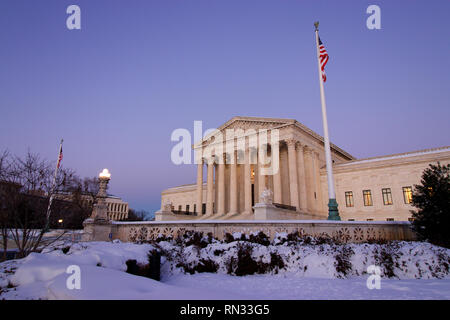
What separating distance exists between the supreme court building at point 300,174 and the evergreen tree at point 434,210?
18132 millimetres

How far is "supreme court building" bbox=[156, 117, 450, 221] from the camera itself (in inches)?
1454

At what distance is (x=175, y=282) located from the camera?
30.0 feet

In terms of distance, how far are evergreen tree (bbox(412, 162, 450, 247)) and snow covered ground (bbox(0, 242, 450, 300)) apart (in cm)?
277

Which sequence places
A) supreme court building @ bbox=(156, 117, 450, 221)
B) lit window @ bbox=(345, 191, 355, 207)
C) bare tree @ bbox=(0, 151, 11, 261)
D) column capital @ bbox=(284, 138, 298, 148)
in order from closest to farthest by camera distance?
bare tree @ bbox=(0, 151, 11, 261)
supreme court building @ bbox=(156, 117, 450, 221)
column capital @ bbox=(284, 138, 298, 148)
lit window @ bbox=(345, 191, 355, 207)

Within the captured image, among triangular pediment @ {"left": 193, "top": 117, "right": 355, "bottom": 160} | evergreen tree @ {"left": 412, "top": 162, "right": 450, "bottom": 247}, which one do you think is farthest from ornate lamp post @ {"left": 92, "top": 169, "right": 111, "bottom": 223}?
triangular pediment @ {"left": 193, "top": 117, "right": 355, "bottom": 160}

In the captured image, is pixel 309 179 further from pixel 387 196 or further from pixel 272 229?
pixel 272 229

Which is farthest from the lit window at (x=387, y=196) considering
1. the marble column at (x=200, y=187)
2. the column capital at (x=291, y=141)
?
the marble column at (x=200, y=187)

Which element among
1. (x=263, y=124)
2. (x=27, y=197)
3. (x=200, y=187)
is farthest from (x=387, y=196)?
(x=27, y=197)

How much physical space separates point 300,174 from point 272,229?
24.9 metres

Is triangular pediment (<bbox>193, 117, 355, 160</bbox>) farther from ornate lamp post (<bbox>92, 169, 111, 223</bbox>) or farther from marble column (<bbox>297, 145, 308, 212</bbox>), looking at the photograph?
ornate lamp post (<bbox>92, 169, 111, 223</bbox>)

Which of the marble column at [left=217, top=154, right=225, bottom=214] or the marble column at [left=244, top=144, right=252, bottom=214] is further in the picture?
the marble column at [left=217, top=154, right=225, bottom=214]

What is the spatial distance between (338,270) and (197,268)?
535 cm

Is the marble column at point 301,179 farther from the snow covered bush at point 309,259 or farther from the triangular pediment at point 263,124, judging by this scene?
the snow covered bush at point 309,259

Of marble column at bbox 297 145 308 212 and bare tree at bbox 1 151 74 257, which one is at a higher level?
marble column at bbox 297 145 308 212
